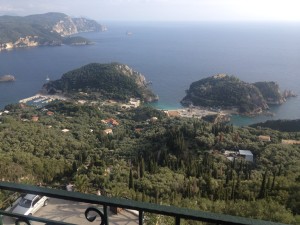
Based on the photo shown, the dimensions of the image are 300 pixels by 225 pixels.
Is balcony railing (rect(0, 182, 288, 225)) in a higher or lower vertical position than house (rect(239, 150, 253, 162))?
higher

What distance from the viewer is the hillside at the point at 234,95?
59281mm

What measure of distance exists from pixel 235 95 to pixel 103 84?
2560 centimetres

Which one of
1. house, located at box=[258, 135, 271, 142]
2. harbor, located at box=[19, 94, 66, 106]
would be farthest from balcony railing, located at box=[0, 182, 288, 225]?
harbor, located at box=[19, 94, 66, 106]

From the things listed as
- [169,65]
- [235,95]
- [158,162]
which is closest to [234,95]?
[235,95]

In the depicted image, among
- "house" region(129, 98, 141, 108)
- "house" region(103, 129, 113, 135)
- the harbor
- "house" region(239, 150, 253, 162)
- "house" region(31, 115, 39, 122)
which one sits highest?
"house" region(239, 150, 253, 162)

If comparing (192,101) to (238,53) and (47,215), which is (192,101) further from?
(238,53)

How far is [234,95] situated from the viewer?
60.8 meters

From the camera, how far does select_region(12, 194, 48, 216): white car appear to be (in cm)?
772

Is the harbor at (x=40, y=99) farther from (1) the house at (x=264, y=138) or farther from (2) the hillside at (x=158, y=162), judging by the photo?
(1) the house at (x=264, y=138)

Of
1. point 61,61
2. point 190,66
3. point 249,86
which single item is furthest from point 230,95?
point 61,61

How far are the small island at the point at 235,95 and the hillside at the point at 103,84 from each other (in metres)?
9.06

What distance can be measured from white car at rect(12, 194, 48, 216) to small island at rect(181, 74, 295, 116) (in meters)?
53.0

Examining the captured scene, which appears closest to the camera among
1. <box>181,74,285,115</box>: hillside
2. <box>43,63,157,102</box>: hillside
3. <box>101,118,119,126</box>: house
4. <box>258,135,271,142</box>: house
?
<box>258,135,271,142</box>: house

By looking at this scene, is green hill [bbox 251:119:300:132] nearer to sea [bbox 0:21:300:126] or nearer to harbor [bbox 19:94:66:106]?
sea [bbox 0:21:300:126]
